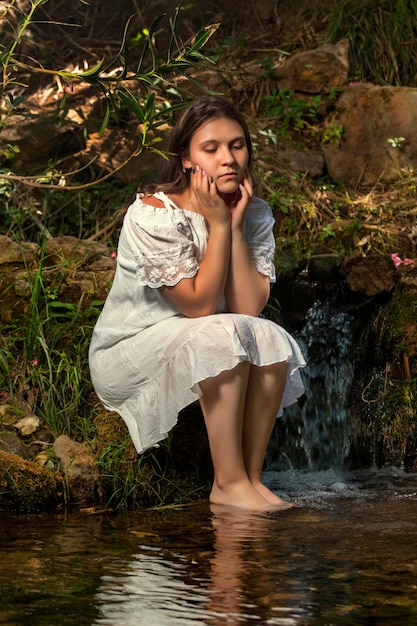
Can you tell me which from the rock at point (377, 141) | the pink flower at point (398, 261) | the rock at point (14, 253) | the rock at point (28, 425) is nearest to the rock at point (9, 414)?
the rock at point (28, 425)

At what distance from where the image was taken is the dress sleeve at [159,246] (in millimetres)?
4027

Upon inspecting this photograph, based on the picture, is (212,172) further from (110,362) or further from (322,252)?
(322,252)

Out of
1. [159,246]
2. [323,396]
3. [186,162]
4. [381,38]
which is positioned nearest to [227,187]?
[186,162]

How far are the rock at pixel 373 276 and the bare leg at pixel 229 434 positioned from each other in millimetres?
1752

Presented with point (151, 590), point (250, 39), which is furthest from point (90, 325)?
point (250, 39)

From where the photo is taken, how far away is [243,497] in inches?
158

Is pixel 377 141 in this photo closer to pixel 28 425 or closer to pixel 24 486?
pixel 28 425

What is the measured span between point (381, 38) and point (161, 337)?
468 centimetres

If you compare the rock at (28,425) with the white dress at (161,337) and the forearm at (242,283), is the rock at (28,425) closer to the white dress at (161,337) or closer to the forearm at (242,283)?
the white dress at (161,337)

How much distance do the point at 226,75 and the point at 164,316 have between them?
409 cm

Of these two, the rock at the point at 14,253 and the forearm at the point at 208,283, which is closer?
the forearm at the point at 208,283

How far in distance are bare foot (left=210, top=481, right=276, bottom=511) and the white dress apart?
1.09ft

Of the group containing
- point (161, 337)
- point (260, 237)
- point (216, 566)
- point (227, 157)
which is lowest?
point (216, 566)

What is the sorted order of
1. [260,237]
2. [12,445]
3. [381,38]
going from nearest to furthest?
[12,445], [260,237], [381,38]
